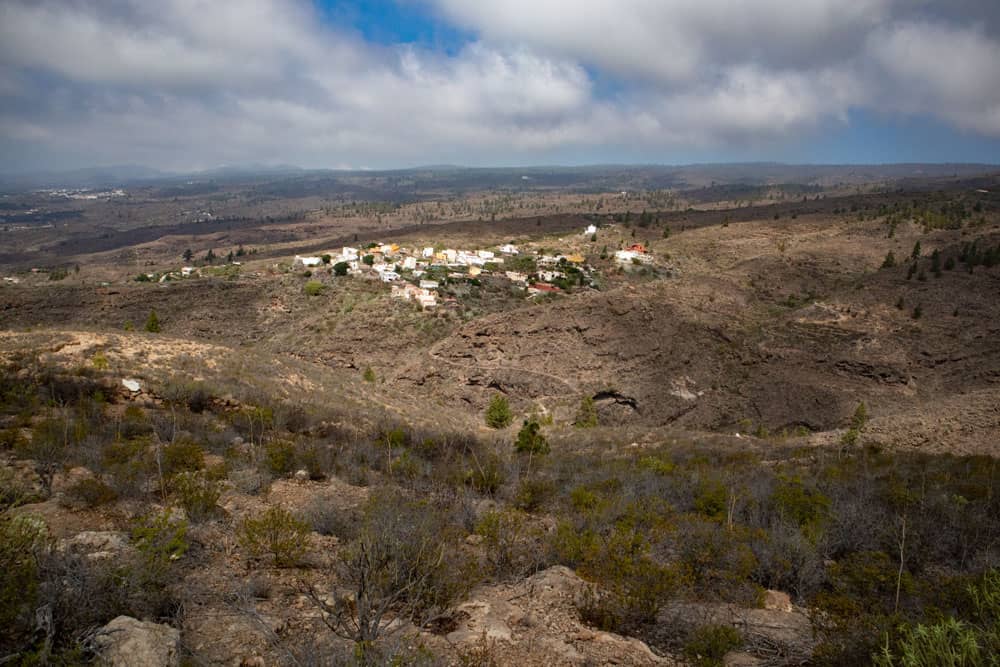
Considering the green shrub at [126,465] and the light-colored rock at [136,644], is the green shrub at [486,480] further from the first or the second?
the light-colored rock at [136,644]

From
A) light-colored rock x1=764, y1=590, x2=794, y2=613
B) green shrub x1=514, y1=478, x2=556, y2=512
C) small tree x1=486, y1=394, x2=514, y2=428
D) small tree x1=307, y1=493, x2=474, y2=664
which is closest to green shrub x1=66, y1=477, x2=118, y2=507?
small tree x1=307, y1=493, x2=474, y2=664

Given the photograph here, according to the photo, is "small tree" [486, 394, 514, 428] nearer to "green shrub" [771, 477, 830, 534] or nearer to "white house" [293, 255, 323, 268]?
"green shrub" [771, 477, 830, 534]

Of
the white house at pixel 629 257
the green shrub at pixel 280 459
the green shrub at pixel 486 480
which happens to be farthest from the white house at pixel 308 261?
the green shrub at pixel 486 480

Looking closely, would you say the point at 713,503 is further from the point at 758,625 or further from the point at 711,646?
the point at 711,646

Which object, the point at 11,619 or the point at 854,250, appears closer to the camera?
the point at 11,619

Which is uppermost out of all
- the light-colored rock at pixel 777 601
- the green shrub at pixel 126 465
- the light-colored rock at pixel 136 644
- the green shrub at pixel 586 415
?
the light-colored rock at pixel 136 644

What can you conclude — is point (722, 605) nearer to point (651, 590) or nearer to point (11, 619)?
point (651, 590)

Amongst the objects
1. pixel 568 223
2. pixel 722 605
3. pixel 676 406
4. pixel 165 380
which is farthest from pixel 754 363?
pixel 568 223
